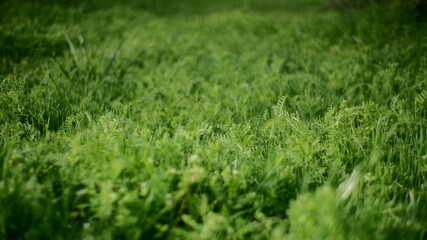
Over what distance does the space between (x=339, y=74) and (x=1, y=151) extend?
2.75 m

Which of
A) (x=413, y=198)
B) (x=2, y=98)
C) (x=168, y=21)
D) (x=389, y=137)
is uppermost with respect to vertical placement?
(x=168, y=21)

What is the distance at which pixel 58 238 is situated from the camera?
46.8 inches

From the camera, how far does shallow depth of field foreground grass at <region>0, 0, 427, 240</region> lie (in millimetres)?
1290

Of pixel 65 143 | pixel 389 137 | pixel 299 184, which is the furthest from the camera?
pixel 389 137

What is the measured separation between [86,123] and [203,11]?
6.91 metres

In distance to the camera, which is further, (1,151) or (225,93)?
(225,93)

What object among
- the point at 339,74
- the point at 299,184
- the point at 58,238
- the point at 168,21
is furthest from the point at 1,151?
the point at 168,21

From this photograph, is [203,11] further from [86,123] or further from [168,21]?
[86,123]

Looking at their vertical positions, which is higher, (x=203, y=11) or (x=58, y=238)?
(x=203, y=11)

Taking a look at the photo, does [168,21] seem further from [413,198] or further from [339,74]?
[413,198]

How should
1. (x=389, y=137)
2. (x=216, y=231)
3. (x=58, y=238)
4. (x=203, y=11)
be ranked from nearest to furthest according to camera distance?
(x=58, y=238)
(x=216, y=231)
(x=389, y=137)
(x=203, y=11)

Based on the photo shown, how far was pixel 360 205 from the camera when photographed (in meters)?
1.45

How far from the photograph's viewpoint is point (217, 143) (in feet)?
5.52

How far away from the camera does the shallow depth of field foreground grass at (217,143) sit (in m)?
1.29
